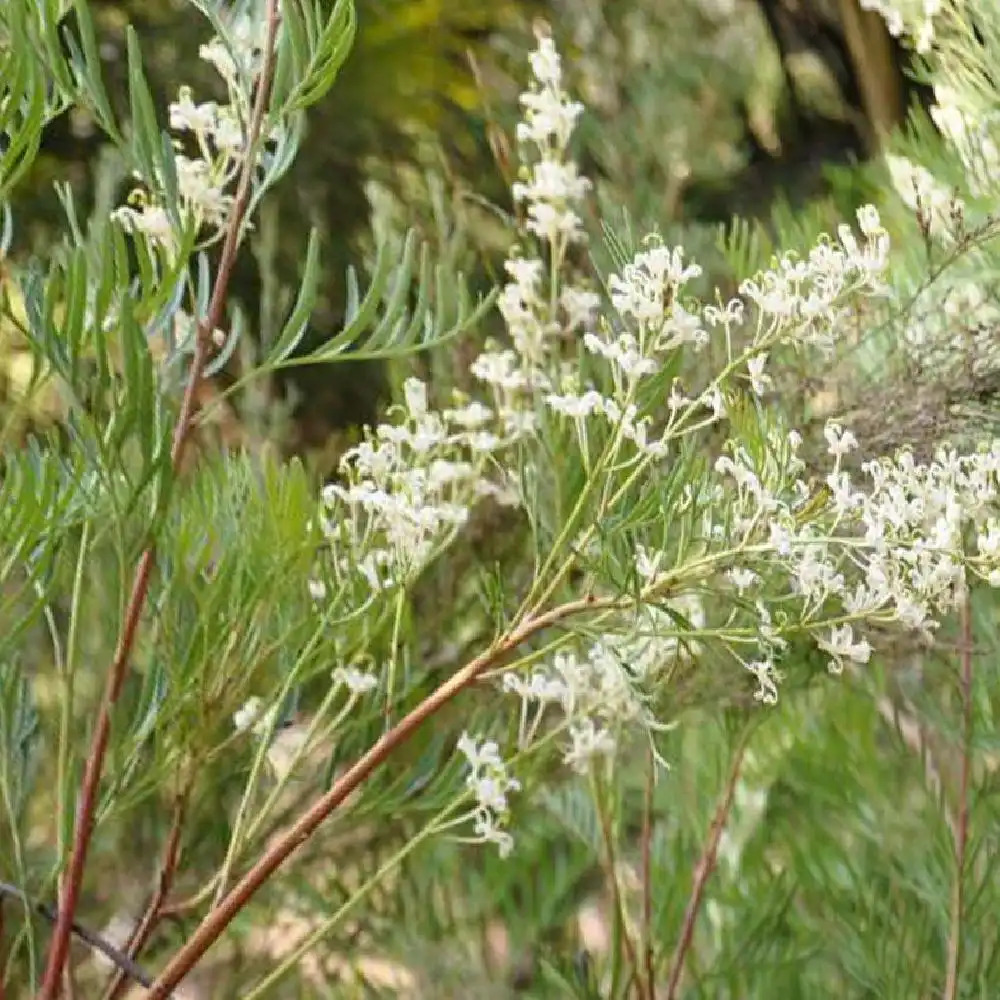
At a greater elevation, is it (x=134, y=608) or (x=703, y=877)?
(x=134, y=608)

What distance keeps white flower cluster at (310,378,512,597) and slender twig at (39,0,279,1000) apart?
0.04 m

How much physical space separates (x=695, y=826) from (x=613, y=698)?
0.73 ft

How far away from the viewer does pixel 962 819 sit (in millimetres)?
458

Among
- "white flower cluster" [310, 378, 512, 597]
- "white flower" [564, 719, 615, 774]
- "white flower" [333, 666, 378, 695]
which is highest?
"white flower cluster" [310, 378, 512, 597]

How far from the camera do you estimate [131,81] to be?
0.87 ft

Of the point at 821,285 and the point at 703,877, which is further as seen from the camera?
the point at 703,877

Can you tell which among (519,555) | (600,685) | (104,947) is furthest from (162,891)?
(519,555)

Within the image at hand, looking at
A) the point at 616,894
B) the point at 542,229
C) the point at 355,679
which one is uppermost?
the point at 542,229

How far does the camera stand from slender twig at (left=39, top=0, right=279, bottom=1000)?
0.28 m

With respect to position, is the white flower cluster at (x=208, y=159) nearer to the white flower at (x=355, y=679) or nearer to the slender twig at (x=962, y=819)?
the white flower at (x=355, y=679)

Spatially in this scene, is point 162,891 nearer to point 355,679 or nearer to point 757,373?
point 355,679

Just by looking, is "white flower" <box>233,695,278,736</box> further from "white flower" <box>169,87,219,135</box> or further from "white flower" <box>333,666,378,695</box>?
"white flower" <box>169,87,219,135</box>

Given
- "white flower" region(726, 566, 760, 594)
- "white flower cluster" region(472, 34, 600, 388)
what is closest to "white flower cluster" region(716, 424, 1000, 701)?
"white flower" region(726, 566, 760, 594)

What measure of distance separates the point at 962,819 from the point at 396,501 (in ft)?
0.87
